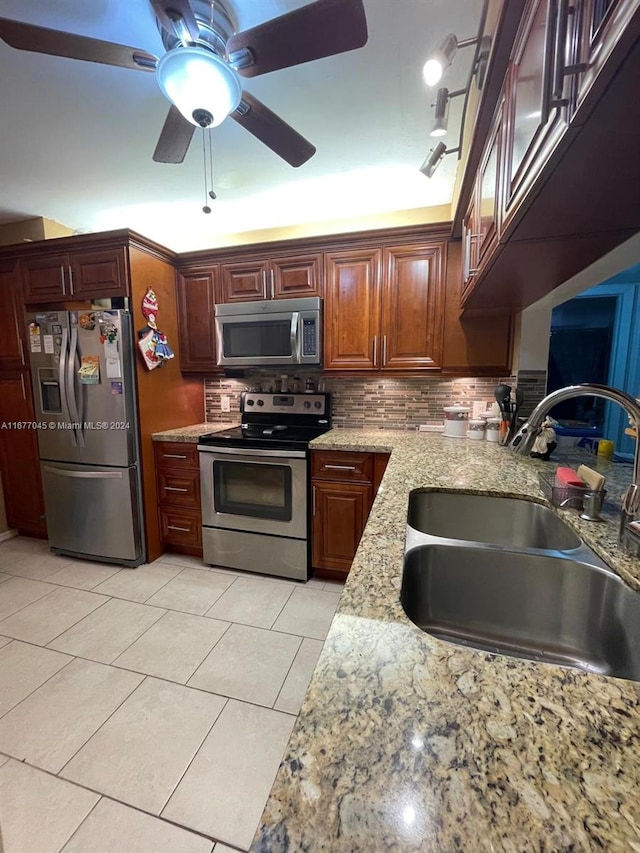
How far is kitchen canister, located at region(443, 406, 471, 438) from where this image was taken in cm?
241

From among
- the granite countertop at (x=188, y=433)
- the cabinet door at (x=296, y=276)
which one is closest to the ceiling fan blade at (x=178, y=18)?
the cabinet door at (x=296, y=276)

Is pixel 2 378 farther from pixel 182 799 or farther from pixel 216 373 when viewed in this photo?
pixel 182 799

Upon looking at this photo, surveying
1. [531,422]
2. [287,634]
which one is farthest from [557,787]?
[287,634]

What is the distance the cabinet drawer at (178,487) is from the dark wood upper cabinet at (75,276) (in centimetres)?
125

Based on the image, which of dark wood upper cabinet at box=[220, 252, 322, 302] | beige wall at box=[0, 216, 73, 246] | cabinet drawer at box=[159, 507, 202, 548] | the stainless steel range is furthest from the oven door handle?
beige wall at box=[0, 216, 73, 246]

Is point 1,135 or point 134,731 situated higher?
point 1,135

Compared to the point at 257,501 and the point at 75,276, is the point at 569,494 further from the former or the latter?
the point at 75,276

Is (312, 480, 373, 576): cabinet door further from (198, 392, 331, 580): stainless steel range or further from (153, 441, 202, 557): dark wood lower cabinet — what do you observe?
(153, 441, 202, 557): dark wood lower cabinet

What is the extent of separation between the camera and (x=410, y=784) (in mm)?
353

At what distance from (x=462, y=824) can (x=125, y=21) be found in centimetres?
222

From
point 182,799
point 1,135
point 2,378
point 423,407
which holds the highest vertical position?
point 1,135

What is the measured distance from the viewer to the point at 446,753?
0.39 m

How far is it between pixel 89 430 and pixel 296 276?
178 cm

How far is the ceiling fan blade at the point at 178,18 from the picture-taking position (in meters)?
1.09
